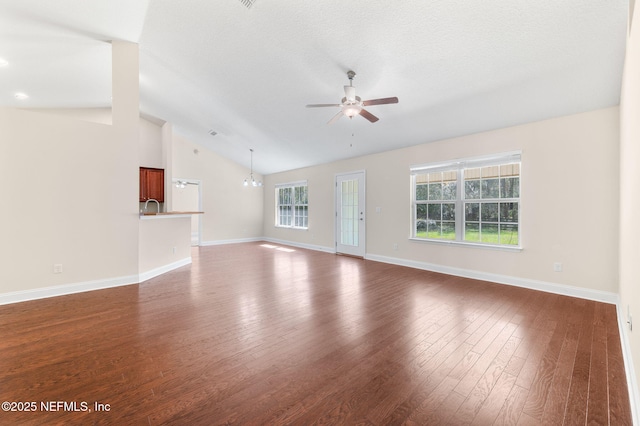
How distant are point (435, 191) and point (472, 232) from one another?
0.99 m

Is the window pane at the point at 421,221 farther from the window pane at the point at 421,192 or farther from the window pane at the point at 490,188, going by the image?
the window pane at the point at 490,188

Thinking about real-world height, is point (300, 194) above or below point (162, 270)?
above

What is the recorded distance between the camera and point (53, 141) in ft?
11.5

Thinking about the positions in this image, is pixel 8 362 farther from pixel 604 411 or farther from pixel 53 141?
pixel 604 411

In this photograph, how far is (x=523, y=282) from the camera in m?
4.00

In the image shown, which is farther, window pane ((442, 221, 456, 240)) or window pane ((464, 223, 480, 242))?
window pane ((442, 221, 456, 240))

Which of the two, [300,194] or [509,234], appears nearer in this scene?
[509,234]

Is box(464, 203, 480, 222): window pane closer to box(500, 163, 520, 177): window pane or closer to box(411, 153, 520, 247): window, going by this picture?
box(411, 153, 520, 247): window

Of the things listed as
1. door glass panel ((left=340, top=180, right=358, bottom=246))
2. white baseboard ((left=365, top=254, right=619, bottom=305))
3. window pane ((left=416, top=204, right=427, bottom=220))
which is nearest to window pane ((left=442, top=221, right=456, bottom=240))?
window pane ((left=416, top=204, right=427, bottom=220))

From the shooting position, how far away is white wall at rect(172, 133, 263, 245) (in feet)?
26.6

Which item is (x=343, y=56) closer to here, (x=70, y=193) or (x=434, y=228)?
(x=434, y=228)

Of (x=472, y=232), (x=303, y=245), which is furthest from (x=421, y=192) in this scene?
(x=303, y=245)

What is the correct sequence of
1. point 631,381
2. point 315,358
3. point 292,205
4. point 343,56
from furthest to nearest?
point 292,205 → point 343,56 → point 315,358 → point 631,381

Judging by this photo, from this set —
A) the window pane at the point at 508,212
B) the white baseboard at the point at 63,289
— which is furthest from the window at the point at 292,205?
the window pane at the point at 508,212
